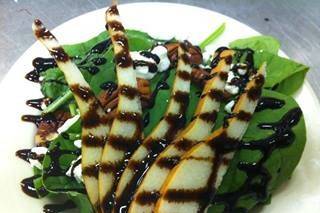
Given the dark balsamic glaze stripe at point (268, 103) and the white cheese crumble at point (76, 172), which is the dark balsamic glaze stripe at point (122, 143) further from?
the dark balsamic glaze stripe at point (268, 103)

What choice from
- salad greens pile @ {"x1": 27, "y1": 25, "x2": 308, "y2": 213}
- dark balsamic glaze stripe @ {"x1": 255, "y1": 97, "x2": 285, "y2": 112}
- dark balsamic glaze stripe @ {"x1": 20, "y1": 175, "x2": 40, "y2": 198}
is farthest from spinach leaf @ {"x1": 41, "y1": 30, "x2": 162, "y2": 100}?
dark balsamic glaze stripe @ {"x1": 255, "y1": 97, "x2": 285, "y2": 112}

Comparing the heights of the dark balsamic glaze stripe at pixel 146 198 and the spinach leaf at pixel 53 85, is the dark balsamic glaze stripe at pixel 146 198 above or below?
below

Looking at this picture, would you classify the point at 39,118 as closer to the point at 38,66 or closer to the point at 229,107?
the point at 38,66

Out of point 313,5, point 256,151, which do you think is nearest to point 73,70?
point 256,151

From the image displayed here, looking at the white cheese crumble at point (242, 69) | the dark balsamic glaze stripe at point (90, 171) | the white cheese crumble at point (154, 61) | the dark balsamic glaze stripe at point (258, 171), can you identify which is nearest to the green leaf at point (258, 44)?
the white cheese crumble at point (242, 69)

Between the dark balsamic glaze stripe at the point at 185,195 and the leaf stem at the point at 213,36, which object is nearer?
the dark balsamic glaze stripe at the point at 185,195

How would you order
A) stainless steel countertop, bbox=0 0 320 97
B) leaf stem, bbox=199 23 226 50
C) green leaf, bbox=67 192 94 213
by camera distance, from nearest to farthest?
green leaf, bbox=67 192 94 213 < leaf stem, bbox=199 23 226 50 < stainless steel countertop, bbox=0 0 320 97

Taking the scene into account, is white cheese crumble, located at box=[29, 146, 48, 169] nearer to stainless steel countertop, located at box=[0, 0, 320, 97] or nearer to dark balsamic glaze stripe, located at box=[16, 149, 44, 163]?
dark balsamic glaze stripe, located at box=[16, 149, 44, 163]
